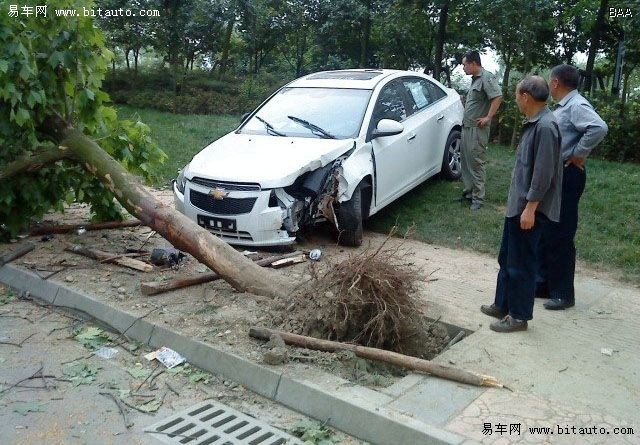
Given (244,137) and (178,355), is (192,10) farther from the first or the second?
(178,355)

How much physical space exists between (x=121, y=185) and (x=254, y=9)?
14066 mm

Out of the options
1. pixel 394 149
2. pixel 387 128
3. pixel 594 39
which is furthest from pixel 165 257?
pixel 594 39

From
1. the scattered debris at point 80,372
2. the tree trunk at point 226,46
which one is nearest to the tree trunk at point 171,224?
the scattered debris at point 80,372

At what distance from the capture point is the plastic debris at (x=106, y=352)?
17.0ft

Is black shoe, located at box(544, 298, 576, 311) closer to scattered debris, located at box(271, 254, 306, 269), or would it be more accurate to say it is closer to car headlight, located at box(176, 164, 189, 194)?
scattered debris, located at box(271, 254, 306, 269)

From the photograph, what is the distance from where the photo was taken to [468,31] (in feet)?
53.3

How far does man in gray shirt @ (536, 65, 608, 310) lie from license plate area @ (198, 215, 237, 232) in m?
3.10

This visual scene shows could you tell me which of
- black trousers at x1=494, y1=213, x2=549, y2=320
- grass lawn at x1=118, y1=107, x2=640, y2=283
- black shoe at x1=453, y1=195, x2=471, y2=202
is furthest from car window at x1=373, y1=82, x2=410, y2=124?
black trousers at x1=494, y1=213, x2=549, y2=320

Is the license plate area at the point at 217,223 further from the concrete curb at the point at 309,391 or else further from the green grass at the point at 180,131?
the green grass at the point at 180,131

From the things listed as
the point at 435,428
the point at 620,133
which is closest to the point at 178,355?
the point at 435,428

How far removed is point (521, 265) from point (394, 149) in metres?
3.55

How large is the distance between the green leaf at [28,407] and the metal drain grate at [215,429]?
78 centimetres

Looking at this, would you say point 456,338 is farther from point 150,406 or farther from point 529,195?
point 150,406

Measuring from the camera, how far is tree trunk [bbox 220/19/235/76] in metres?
20.5
